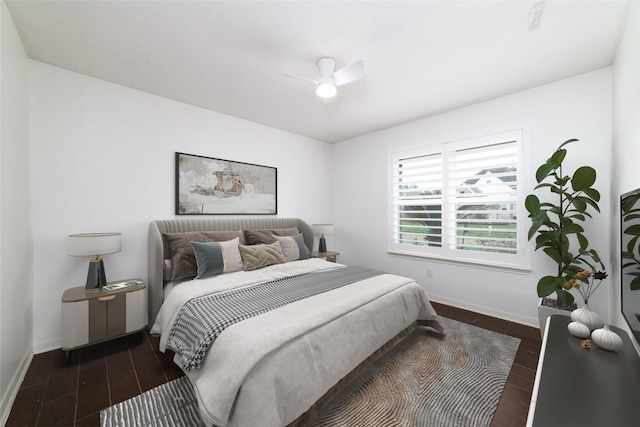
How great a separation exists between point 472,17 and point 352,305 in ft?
7.52

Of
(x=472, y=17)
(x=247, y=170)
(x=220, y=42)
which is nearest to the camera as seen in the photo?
(x=472, y=17)

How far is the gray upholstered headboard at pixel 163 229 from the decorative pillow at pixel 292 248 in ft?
1.82

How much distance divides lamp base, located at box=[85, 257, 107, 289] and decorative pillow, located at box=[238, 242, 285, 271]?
50.3 inches

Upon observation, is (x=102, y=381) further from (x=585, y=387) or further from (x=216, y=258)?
(x=585, y=387)

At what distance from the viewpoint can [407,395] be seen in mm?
1803

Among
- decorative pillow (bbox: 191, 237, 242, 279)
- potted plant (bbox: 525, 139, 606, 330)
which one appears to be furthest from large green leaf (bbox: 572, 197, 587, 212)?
decorative pillow (bbox: 191, 237, 242, 279)

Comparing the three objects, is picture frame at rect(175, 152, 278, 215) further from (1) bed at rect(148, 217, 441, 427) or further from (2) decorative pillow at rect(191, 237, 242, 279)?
(2) decorative pillow at rect(191, 237, 242, 279)

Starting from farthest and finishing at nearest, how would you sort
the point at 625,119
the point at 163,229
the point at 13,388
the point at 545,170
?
1. the point at 163,229
2. the point at 545,170
3. the point at 625,119
4. the point at 13,388

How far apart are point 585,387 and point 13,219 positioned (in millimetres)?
3555

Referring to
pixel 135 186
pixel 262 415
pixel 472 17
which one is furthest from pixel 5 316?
pixel 472 17

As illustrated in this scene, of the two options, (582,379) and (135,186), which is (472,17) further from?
(135,186)

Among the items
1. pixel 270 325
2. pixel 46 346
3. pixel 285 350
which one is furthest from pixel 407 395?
pixel 46 346

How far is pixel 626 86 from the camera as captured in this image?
1.88 metres

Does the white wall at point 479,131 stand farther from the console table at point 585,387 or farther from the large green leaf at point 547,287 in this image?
the console table at point 585,387
